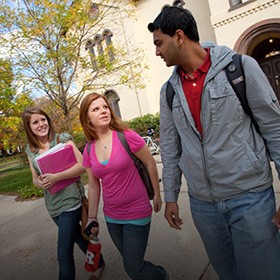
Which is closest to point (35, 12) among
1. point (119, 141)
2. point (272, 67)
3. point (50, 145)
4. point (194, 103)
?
point (50, 145)

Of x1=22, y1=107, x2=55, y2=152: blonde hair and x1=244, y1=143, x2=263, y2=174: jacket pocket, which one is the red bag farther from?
x1=244, y1=143, x2=263, y2=174: jacket pocket

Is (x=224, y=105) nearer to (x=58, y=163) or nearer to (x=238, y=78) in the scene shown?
(x=238, y=78)

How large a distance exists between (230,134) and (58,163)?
1737mm

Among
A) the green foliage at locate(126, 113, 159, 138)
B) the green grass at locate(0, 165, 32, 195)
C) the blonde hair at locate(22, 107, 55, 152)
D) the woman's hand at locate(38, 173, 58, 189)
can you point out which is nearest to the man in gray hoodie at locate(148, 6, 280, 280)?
the woman's hand at locate(38, 173, 58, 189)

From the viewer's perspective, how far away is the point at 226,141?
1548 millimetres

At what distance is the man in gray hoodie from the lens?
1.50 meters

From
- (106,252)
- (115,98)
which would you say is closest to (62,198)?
(106,252)

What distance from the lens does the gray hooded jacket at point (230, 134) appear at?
1.47 meters

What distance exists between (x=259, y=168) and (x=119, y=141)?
1181 mm

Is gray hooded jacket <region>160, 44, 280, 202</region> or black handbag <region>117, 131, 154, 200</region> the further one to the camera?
black handbag <region>117, 131, 154, 200</region>

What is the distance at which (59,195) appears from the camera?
2627 mm

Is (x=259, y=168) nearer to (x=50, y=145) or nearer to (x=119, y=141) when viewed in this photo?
(x=119, y=141)

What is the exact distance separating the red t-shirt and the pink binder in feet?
4.80

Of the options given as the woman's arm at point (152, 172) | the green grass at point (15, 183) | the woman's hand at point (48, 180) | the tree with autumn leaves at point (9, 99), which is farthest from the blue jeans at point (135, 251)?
the green grass at point (15, 183)
